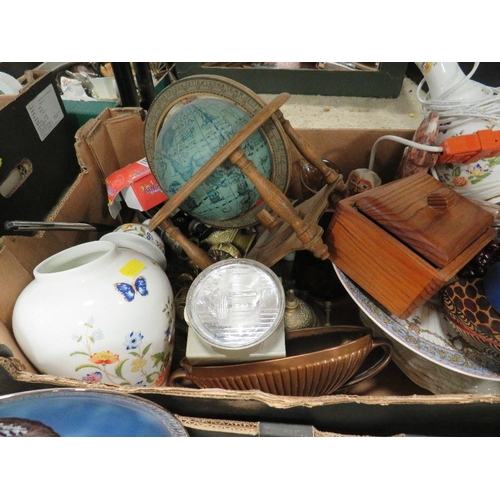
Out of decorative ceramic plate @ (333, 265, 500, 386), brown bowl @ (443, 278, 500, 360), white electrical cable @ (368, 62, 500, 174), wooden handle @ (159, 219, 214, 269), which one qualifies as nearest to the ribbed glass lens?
wooden handle @ (159, 219, 214, 269)

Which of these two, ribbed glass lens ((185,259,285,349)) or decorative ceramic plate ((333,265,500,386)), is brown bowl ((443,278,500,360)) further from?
ribbed glass lens ((185,259,285,349))

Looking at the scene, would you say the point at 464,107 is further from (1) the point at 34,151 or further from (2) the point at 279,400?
(1) the point at 34,151

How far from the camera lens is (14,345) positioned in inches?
21.0

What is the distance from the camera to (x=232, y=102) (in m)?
0.56

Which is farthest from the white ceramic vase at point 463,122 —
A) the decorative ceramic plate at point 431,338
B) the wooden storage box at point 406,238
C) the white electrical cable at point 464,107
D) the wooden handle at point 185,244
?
the wooden handle at point 185,244

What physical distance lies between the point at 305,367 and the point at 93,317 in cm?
30

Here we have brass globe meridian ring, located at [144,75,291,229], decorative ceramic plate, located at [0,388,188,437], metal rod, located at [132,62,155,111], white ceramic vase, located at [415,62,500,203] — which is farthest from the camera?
metal rod, located at [132,62,155,111]

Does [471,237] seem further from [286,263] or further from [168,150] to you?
[168,150]

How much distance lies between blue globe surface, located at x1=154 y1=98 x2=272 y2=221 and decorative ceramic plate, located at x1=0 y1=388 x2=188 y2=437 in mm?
306

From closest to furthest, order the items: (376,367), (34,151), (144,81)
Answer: (376,367)
(34,151)
(144,81)

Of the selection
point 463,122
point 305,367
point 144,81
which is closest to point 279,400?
point 305,367

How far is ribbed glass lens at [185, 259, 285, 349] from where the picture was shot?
0.53 m

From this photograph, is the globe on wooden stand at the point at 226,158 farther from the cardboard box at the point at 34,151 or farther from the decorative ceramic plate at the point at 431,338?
the cardboard box at the point at 34,151

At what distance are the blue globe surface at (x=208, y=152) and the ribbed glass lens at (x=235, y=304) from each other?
10cm
